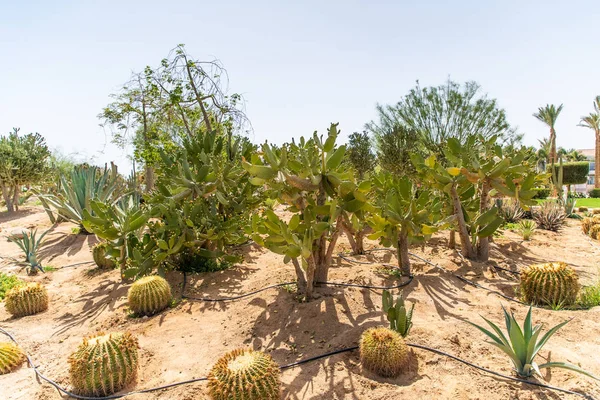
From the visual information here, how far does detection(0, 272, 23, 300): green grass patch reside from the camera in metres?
6.16

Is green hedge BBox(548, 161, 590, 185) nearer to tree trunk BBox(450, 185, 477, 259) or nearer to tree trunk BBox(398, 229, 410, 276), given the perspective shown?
tree trunk BBox(450, 185, 477, 259)

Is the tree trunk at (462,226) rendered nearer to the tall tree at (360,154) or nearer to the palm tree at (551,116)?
the tall tree at (360,154)

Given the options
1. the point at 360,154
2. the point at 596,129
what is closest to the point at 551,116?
the point at 596,129

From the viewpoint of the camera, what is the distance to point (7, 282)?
644cm

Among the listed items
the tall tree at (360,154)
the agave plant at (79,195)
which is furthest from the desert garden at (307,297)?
the tall tree at (360,154)

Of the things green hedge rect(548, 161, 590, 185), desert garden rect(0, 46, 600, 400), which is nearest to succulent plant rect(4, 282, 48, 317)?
desert garden rect(0, 46, 600, 400)

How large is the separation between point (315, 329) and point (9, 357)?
2.87 meters

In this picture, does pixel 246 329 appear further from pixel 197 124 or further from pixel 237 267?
pixel 197 124

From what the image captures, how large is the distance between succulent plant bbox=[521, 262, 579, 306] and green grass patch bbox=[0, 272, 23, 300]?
719cm

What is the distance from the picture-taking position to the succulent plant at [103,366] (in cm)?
319

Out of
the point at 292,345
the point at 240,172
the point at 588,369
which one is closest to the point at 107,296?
the point at 240,172

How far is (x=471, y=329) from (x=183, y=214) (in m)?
4.04

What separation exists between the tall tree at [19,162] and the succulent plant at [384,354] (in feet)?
48.4

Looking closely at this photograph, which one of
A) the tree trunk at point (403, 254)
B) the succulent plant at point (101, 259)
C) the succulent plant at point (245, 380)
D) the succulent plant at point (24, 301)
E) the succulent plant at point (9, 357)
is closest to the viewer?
the succulent plant at point (245, 380)
